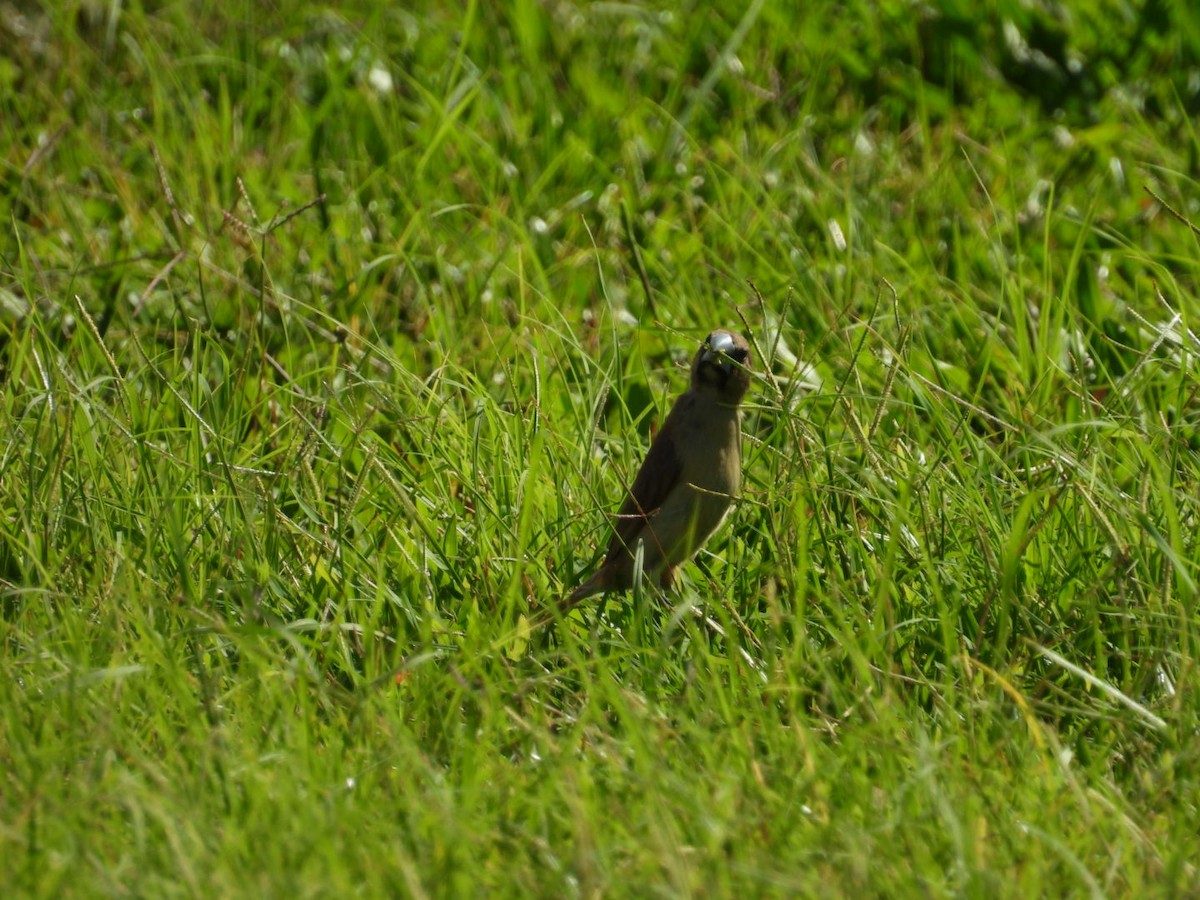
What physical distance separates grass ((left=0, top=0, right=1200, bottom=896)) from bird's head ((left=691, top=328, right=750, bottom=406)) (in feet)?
0.49

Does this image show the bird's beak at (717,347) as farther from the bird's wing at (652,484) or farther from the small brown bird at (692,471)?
the bird's wing at (652,484)

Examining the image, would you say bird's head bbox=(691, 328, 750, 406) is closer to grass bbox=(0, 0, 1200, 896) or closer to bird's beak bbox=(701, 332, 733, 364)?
bird's beak bbox=(701, 332, 733, 364)

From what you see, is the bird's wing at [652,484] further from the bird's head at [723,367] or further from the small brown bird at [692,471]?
the bird's head at [723,367]

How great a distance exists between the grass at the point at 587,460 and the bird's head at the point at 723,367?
150mm

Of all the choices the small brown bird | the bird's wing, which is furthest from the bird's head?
the bird's wing

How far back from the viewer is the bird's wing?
329 centimetres

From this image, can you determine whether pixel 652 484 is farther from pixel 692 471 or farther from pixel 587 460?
pixel 587 460

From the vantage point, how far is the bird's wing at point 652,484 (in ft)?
10.8

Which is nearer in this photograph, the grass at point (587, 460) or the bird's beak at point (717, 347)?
the grass at point (587, 460)

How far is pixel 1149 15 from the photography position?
5484 mm

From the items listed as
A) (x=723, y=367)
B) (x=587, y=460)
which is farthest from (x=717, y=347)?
(x=587, y=460)

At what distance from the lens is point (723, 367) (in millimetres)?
3373

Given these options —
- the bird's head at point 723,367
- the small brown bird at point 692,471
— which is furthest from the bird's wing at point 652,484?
the bird's head at point 723,367

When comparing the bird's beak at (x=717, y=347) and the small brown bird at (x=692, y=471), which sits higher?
the bird's beak at (x=717, y=347)
